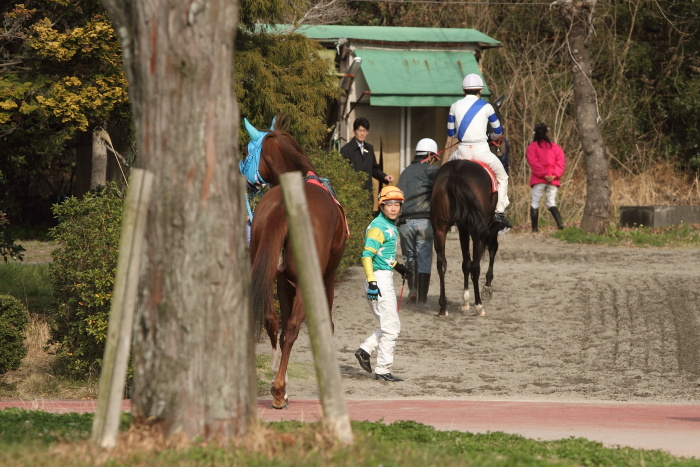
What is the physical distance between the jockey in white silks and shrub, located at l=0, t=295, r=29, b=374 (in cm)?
606

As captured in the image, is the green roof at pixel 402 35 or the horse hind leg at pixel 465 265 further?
the green roof at pixel 402 35

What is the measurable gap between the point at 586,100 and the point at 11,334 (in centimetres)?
1321

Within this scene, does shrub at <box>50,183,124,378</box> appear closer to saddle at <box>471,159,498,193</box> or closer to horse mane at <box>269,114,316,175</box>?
horse mane at <box>269,114,316,175</box>

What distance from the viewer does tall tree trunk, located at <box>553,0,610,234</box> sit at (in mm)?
19188

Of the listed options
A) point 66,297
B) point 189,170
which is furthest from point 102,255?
point 189,170

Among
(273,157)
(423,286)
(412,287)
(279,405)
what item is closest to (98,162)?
(412,287)

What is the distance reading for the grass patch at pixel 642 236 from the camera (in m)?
17.9

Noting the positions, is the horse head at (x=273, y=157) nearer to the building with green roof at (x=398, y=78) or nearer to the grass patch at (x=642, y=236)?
the grass patch at (x=642, y=236)

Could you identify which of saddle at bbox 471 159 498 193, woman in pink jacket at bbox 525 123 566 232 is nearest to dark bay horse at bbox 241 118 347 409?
saddle at bbox 471 159 498 193

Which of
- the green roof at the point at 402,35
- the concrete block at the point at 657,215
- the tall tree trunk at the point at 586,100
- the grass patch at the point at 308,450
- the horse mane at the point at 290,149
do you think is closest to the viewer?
the grass patch at the point at 308,450

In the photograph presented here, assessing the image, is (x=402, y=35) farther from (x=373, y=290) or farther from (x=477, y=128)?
(x=373, y=290)

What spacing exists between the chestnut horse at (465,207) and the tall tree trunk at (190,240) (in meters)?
7.68

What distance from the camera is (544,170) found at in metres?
19.4

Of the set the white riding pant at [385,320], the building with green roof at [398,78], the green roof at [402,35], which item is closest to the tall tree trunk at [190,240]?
the white riding pant at [385,320]
